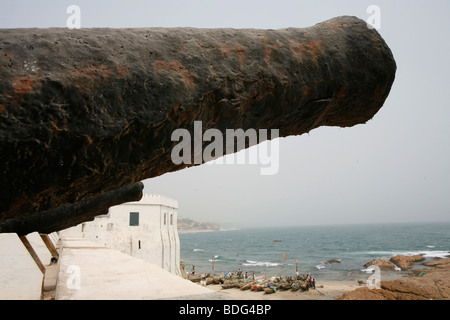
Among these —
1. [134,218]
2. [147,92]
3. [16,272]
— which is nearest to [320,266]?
[134,218]

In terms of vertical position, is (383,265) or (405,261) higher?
(405,261)

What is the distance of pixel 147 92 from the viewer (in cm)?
126

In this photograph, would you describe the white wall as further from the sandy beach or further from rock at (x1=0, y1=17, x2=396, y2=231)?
the sandy beach

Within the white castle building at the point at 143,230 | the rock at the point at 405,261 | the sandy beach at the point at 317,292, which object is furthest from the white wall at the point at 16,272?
the rock at the point at 405,261

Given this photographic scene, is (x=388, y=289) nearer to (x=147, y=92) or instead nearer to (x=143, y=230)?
Answer: (x=143, y=230)

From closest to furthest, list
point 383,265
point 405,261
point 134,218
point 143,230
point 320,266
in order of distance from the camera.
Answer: point 143,230, point 134,218, point 383,265, point 405,261, point 320,266

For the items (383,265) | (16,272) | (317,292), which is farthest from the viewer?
(383,265)

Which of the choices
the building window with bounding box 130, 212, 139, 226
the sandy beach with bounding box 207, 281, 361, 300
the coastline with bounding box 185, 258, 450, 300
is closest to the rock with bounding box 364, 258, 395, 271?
the coastline with bounding box 185, 258, 450, 300

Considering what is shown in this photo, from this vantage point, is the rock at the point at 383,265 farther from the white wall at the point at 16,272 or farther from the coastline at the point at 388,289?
the white wall at the point at 16,272

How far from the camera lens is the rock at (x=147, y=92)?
1.07 metres

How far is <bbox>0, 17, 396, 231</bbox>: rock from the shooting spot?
1067mm
